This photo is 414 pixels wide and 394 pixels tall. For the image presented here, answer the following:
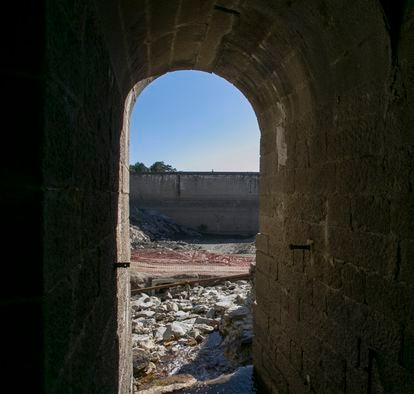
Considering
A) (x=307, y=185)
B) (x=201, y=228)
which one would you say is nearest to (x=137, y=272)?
(x=307, y=185)

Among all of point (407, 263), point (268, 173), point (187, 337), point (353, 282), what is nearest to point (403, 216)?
point (407, 263)

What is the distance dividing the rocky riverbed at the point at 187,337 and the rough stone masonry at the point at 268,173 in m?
2.02

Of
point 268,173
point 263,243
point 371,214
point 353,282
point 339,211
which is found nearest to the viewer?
point 371,214

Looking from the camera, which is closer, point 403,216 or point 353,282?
point 403,216

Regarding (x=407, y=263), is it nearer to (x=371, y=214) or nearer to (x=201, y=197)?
(x=371, y=214)

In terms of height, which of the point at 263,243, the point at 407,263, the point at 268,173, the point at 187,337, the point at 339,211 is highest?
the point at 268,173

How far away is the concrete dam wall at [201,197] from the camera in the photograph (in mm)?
26531

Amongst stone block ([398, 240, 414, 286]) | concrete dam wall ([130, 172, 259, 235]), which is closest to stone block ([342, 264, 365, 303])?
stone block ([398, 240, 414, 286])

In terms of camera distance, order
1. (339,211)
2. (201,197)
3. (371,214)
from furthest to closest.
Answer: (201,197)
(339,211)
(371,214)

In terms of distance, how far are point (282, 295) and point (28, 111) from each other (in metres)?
3.47

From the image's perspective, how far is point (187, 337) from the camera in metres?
7.68

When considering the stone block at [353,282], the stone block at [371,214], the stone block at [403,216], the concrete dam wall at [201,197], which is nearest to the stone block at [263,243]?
the stone block at [353,282]

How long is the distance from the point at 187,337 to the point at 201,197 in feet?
63.5

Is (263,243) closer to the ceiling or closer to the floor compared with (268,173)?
closer to the floor
